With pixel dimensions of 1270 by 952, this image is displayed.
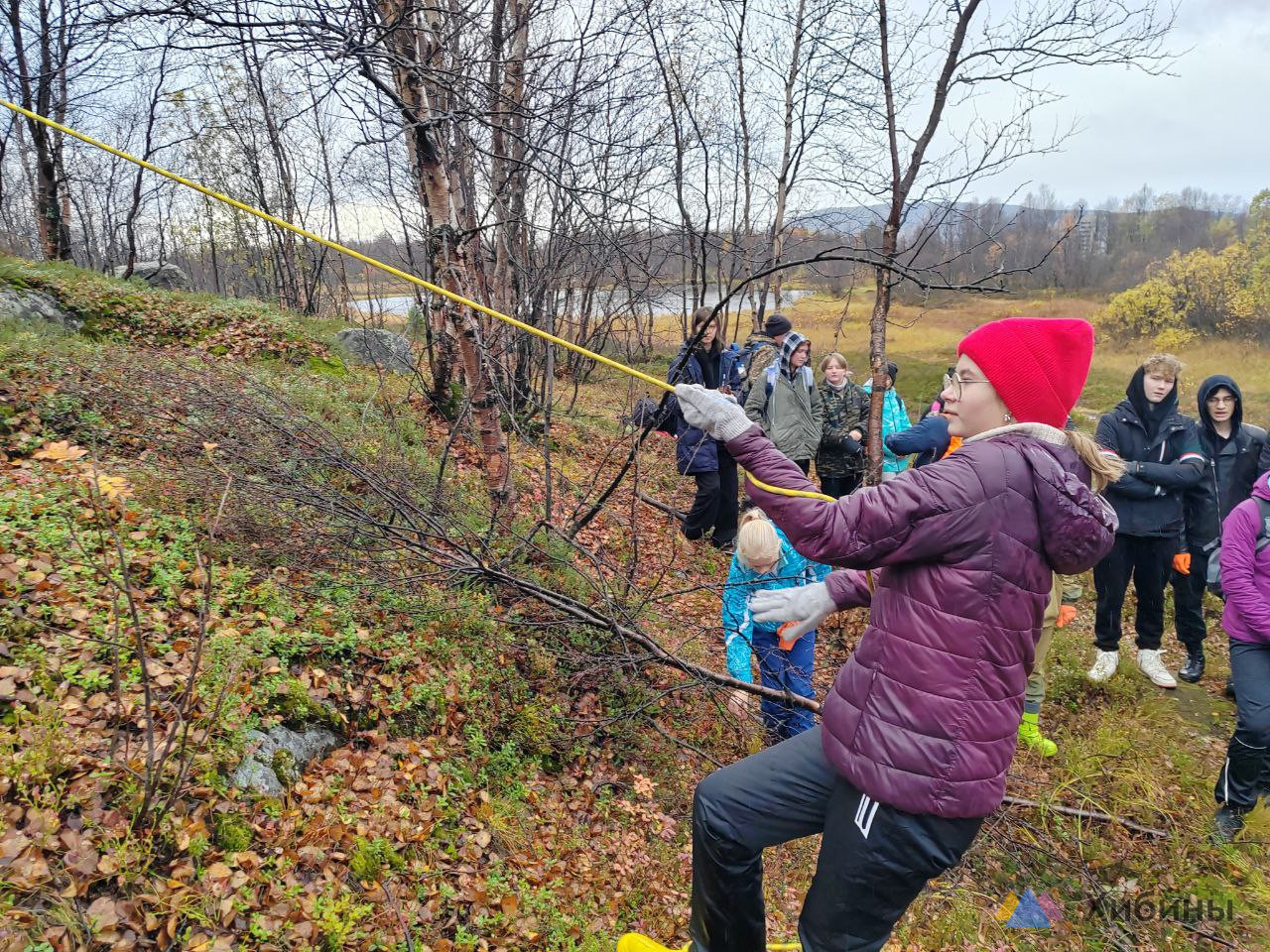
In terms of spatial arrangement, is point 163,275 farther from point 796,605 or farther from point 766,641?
point 796,605

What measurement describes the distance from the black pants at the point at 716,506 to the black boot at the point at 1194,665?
3.92m

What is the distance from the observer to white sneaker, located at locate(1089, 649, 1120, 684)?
514 cm

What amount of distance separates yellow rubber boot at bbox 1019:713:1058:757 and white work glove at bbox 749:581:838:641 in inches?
122

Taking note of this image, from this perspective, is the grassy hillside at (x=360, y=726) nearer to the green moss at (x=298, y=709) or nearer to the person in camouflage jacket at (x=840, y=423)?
the green moss at (x=298, y=709)

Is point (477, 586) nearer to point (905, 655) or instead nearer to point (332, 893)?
point (332, 893)

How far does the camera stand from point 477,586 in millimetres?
4160

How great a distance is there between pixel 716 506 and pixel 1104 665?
11.3 ft

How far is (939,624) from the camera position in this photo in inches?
63.1

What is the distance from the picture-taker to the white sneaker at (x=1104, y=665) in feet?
16.9

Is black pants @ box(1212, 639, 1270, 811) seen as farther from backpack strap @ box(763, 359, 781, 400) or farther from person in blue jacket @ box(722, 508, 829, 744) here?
backpack strap @ box(763, 359, 781, 400)

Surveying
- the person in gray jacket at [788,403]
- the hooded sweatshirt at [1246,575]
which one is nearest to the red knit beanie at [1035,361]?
the hooded sweatshirt at [1246,575]

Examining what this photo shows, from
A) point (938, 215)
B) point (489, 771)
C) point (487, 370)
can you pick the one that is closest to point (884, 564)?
point (489, 771)

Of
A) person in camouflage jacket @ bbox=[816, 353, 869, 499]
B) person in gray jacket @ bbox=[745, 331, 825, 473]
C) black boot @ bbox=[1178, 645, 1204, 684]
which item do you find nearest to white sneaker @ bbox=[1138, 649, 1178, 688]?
black boot @ bbox=[1178, 645, 1204, 684]

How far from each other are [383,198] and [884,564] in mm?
17826
